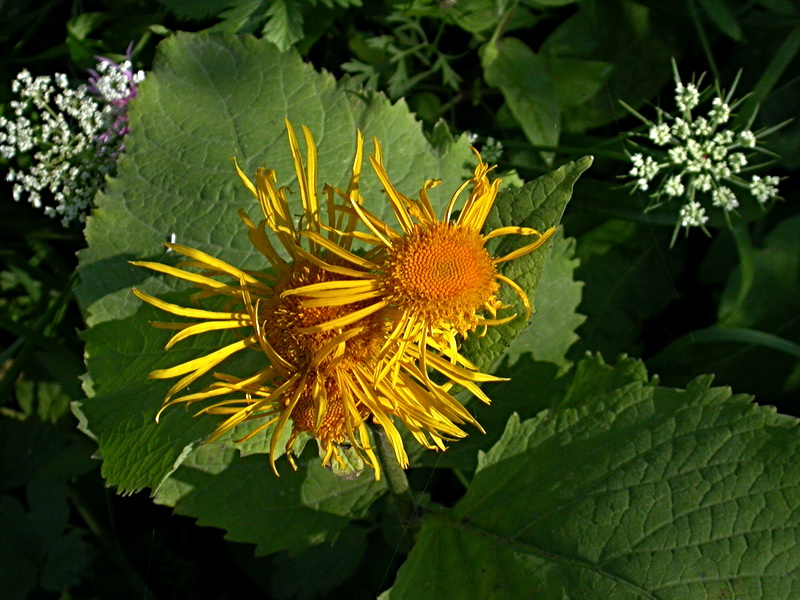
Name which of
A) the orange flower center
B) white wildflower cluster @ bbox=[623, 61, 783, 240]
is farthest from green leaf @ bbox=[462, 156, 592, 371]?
white wildflower cluster @ bbox=[623, 61, 783, 240]

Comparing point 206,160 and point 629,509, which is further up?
point 206,160

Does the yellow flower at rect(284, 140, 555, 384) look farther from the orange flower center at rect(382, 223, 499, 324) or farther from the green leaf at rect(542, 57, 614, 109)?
the green leaf at rect(542, 57, 614, 109)

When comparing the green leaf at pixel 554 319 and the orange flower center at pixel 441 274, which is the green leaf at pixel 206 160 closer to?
the green leaf at pixel 554 319

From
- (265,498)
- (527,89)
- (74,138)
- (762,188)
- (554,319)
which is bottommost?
(265,498)

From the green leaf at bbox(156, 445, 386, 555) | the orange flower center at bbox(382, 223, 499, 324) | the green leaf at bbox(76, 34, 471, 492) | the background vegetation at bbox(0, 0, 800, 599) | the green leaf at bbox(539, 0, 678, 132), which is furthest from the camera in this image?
the green leaf at bbox(539, 0, 678, 132)

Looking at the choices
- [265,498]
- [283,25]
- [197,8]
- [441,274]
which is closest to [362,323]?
[441,274]

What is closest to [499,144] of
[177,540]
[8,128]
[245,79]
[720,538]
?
[245,79]

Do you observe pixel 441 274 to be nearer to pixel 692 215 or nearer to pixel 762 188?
pixel 692 215

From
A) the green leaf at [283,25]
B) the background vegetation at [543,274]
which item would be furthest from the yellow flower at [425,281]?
the green leaf at [283,25]
